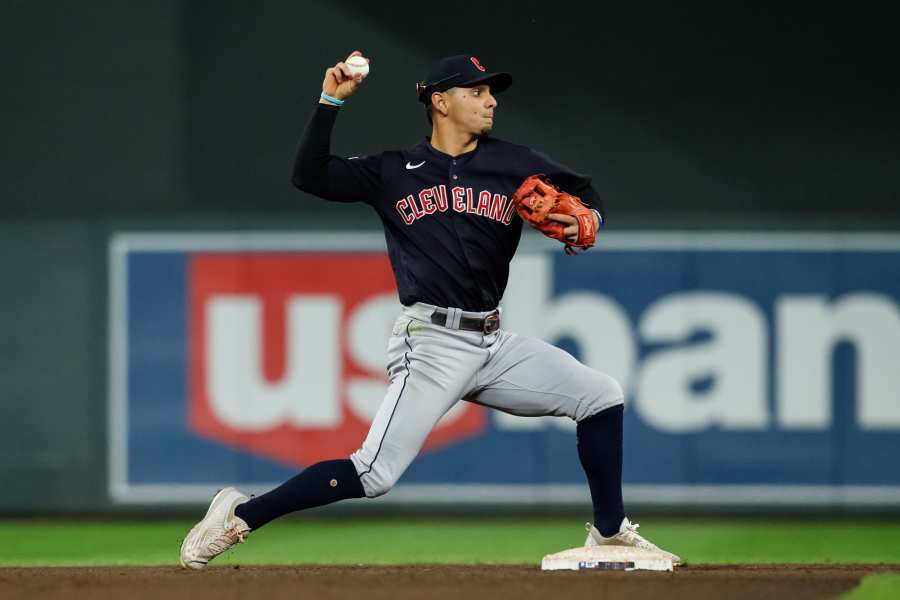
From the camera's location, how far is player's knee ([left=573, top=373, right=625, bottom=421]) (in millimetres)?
4402

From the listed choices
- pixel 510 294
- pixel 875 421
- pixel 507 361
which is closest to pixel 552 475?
pixel 510 294

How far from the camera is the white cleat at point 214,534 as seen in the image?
4.29 meters

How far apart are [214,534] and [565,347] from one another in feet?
9.85

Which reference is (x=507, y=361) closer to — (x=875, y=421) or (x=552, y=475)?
(x=552, y=475)

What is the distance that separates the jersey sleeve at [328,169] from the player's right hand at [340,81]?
0.05 metres

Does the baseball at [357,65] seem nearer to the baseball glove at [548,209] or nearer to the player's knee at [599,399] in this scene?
the baseball glove at [548,209]

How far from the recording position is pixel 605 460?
175 inches

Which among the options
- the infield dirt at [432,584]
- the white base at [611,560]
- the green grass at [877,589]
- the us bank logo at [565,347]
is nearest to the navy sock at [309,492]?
the infield dirt at [432,584]

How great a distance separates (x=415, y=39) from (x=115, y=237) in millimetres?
1732

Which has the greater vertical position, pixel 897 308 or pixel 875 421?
pixel 897 308

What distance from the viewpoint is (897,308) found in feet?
22.8

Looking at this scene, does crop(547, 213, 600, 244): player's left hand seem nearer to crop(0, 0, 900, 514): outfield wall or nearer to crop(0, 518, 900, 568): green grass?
crop(0, 518, 900, 568): green grass

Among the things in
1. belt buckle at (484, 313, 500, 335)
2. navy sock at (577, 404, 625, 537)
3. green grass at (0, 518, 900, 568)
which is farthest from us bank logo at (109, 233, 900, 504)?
belt buckle at (484, 313, 500, 335)

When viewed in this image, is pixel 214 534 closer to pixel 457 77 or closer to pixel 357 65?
pixel 357 65
